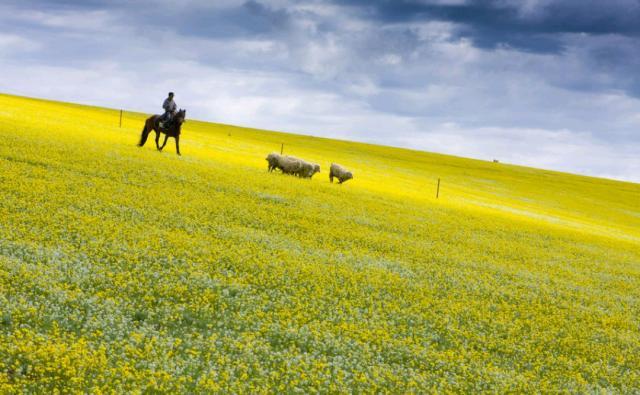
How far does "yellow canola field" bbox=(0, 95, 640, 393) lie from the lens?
39.9 ft

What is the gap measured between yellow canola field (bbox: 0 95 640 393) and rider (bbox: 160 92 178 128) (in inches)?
217

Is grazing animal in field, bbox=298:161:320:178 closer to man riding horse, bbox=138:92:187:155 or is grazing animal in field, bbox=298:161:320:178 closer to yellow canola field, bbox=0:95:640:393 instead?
yellow canola field, bbox=0:95:640:393

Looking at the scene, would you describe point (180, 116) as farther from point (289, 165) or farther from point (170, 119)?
point (289, 165)

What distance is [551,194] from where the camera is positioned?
316 feet

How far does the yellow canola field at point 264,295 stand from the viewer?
1216 cm

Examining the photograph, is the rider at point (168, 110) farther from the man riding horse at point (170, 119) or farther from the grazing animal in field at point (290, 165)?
the grazing animal in field at point (290, 165)

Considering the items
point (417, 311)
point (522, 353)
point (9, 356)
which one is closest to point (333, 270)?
point (417, 311)

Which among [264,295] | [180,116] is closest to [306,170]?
[180,116]

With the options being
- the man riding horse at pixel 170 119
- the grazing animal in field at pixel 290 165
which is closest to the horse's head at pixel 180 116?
the man riding horse at pixel 170 119

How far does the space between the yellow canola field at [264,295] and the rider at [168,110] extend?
5503mm

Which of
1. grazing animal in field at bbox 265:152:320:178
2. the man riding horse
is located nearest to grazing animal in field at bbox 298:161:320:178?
grazing animal in field at bbox 265:152:320:178

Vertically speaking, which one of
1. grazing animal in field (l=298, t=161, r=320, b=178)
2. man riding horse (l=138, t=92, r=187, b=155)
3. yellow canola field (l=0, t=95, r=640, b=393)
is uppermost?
man riding horse (l=138, t=92, r=187, b=155)

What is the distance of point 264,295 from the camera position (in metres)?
17.0

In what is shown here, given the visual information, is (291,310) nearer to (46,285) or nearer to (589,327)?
(46,285)
